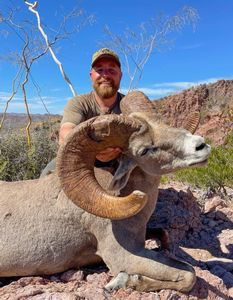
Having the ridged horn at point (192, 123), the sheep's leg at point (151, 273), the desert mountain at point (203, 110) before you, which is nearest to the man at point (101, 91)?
the desert mountain at point (203, 110)

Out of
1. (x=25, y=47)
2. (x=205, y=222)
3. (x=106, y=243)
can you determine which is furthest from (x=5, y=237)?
Answer: (x=25, y=47)

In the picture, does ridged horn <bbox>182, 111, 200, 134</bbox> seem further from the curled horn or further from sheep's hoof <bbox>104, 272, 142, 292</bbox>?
sheep's hoof <bbox>104, 272, 142, 292</bbox>

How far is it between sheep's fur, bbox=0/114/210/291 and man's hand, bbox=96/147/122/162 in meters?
0.09

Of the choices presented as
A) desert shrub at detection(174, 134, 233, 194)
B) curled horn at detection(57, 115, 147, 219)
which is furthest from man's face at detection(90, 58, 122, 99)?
desert shrub at detection(174, 134, 233, 194)

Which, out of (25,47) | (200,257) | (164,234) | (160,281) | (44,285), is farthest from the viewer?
(25,47)

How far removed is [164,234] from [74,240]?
1400 mm

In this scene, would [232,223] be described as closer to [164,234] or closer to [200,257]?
[200,257]

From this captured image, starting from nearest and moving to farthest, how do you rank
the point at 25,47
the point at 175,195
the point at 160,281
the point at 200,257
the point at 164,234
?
the point at 160,281
the point at 164,234
the point at 200,257
the point at 175,195
the point at 25,47

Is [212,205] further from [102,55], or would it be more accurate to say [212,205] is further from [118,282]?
[118,282]

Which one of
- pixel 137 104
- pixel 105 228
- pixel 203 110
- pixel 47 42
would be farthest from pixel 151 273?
pixel 203 110

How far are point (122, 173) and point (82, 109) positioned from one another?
1.46m

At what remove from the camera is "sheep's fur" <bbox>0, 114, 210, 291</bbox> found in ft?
13.6

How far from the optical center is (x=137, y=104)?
15.0 feet

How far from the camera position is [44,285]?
174 inches
